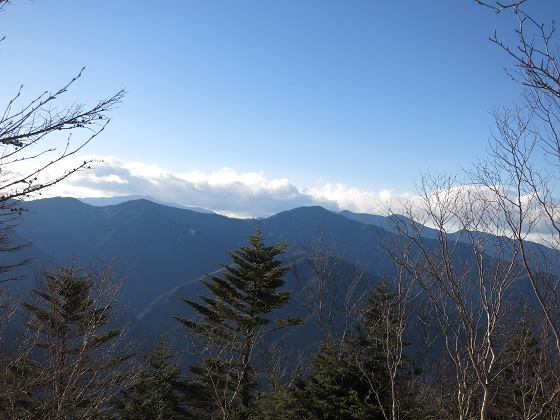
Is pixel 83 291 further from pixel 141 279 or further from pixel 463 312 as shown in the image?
pixel 141 279

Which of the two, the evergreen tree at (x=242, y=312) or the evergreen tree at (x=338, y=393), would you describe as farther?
the evergreen tree at (x=242, y=312)

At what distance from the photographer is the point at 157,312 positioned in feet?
478

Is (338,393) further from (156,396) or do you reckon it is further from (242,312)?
(156,396)

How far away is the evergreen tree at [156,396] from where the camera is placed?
1638cm

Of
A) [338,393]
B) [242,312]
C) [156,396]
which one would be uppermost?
[242,312]

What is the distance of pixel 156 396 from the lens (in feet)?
54.5

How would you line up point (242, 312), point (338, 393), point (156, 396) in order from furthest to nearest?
point (242, 312) → point (156, 396) → point (338, 393)

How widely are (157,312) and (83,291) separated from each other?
139453 millimetres

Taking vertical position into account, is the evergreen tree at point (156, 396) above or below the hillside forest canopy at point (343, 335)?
below

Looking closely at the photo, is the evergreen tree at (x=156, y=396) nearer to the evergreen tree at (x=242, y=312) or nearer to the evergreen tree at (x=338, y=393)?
the evergreen tree at (x=242, y=312)

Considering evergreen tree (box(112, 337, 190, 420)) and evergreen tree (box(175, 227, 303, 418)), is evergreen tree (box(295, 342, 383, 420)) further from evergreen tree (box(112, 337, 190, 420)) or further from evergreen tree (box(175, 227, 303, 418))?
evergreen tree (box(112, 337, 190, 420))

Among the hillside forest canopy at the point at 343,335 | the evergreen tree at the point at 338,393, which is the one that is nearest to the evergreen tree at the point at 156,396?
the hillside forest canopy at the point at 343,335

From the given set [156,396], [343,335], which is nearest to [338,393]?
[343,335]

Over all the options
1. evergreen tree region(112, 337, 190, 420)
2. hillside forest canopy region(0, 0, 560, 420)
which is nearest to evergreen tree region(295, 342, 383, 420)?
hillside forest canopy region(0, 0, 560, 420)
